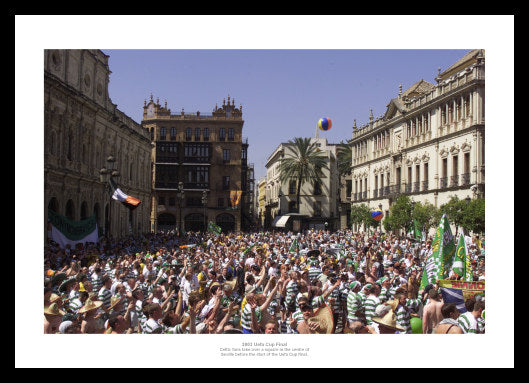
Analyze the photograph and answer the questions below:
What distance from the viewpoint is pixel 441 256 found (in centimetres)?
1367

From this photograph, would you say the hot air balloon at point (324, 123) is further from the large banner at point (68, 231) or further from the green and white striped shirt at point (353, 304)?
the green and white striped shirt at point (353, 304)

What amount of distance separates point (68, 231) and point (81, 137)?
15.0m

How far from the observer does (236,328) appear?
30.6 ft

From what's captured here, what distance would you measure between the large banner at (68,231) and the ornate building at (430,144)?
798 inches

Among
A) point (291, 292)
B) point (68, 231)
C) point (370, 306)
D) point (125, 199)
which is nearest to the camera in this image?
point (370, 306)

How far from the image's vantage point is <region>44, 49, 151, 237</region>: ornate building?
98.9 feet

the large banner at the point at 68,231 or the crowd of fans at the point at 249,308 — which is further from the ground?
the large banner at the point at 68,231

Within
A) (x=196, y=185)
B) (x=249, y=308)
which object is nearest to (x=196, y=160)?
(x=196, y=185)

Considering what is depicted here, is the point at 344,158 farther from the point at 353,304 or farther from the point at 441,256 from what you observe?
the point at 353,304

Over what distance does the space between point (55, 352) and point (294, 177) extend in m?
58.3

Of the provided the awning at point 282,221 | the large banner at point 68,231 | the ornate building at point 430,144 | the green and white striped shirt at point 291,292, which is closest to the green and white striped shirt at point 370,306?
the green and white striped shirt at point 291,292

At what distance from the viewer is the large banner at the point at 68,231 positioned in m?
21.0
